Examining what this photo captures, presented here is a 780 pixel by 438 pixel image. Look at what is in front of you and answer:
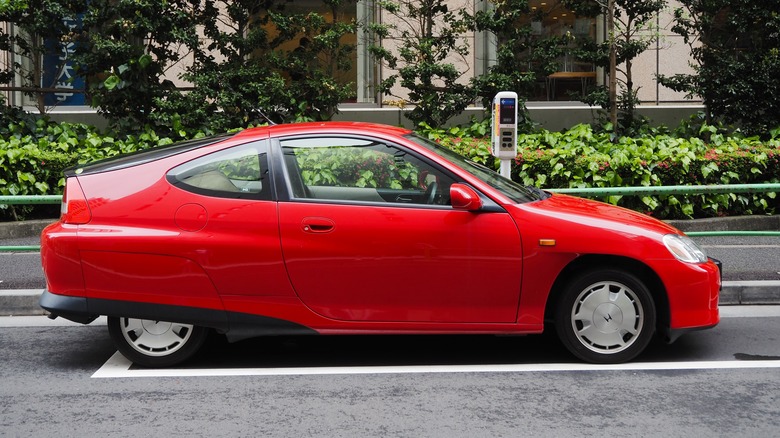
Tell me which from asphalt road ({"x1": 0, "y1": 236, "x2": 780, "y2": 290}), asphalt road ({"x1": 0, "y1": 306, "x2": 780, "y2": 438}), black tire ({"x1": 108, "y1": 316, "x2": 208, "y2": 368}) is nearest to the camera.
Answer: asphalt road ({"x1": 0, "y1": 306, "x2": 780, "y2": 438})

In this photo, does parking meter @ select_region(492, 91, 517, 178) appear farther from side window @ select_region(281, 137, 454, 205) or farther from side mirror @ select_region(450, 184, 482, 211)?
side mirror @ select_region(450, 184, 482, 211)

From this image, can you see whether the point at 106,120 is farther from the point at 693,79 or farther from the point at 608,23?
the point at 693,79

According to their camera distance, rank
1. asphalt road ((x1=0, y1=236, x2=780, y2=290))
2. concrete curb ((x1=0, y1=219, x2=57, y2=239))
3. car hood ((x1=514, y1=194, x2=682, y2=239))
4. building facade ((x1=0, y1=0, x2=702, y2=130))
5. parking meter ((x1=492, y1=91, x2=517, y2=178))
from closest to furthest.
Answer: car hood ((x1=514, y1=194, x2=682, y2=239))
asphalt road ((x1=0, y1=236, x2=780, y2=290))
parking meter ((x1=492, y1=91, x2=517, y2=178))
concrete curb ((x1=0, y1=219, x2=57, y2=239))
building facade ((x1=0, y1=0, x2=702, y2=130))

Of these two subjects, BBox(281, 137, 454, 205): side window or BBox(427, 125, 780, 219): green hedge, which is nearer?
BBox(281, 137, 454, 205): side window

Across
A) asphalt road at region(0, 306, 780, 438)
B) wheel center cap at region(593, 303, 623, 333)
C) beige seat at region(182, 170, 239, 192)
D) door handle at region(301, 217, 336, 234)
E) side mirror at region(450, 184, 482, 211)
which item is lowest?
asphalt road at region(0, 306, 780, 438)

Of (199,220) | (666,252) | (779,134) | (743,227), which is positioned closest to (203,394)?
(199,220)

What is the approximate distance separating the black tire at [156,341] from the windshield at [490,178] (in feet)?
6.25

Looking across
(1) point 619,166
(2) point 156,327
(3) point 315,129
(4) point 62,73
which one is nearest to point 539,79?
(1) point 619,166

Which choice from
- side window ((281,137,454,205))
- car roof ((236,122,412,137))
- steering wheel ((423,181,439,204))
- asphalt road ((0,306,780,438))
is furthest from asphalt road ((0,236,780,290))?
steering wheel ((423,181,439,204))

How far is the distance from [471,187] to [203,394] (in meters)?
2.04

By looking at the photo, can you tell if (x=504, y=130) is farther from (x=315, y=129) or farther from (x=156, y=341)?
(x=156, y=341)

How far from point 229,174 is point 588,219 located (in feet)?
7.47

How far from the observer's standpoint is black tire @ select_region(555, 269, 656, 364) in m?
5.65

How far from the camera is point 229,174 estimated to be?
5734 mm
